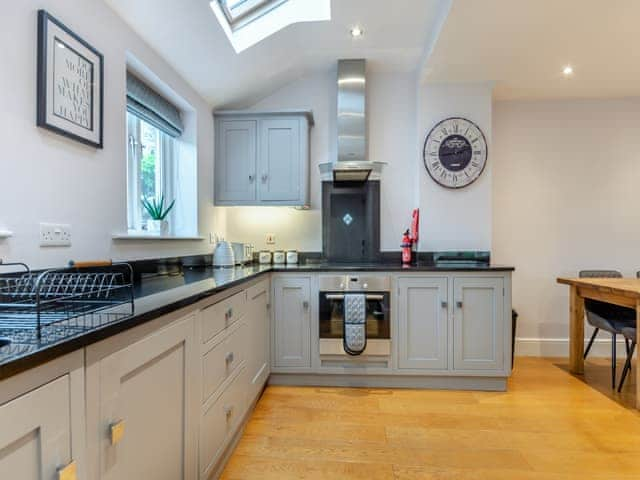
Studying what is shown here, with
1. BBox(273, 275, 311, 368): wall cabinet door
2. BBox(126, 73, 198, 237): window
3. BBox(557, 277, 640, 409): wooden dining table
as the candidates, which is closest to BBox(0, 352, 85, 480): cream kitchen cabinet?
BBox(126, 73, 198, 237): window

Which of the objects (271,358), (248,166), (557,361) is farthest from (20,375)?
(557,361)

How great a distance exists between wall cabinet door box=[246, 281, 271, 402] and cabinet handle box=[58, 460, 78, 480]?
4.51ft

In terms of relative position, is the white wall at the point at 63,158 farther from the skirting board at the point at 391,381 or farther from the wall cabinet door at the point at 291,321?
the skirting board at the point at 391,381

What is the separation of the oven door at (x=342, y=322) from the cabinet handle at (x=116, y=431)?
190cm

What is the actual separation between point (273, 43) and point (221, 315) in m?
2.14

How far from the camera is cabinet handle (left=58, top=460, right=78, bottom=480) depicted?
72 centimetres

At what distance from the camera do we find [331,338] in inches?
109

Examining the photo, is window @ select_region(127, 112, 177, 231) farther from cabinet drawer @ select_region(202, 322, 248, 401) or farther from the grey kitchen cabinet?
the grey kitchen cabinet

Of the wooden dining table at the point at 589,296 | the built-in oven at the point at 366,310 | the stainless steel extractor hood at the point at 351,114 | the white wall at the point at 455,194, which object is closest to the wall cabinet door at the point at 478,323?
the built-in oven at the point at 366,310

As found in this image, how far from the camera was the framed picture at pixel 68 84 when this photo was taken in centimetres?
140

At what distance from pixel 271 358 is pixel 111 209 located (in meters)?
1.52

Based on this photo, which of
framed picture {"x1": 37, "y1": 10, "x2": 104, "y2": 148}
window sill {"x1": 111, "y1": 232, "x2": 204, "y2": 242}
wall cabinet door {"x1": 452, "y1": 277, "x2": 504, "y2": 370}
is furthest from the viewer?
wall cabinet door {"x1": 452, "y1": 277, "x2": 504, "y2": 370}

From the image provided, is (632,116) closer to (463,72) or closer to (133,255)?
(463,72)

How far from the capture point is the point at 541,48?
2.62m
